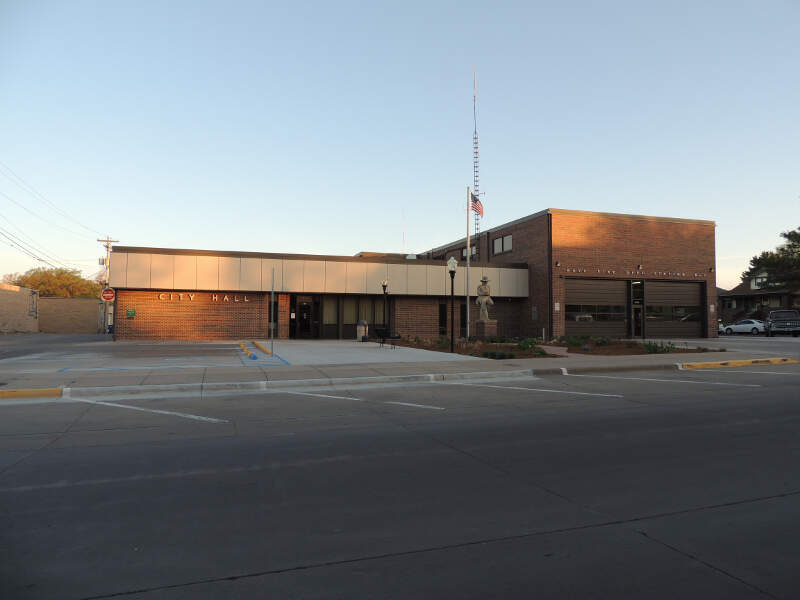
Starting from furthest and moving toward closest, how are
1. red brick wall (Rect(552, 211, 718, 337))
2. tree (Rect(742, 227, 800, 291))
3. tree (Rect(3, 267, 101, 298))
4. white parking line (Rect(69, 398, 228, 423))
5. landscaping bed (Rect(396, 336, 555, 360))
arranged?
tree (Rect(3, 267, 101, 298))
tree (Rect(742, 227, 800, 291))
red brick wall (Rect(552, 211, 718, 337))
landscaping bed (Rect(396, 336, 555, 360))
white parking line (Rect(69, 398, 228, 423))

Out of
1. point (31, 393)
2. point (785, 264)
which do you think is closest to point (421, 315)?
point (31, 393)

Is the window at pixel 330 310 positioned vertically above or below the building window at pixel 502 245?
below

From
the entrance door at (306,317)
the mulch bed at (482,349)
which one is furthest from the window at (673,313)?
the entrance door at (306,317)

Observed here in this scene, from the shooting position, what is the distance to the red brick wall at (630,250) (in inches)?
1375

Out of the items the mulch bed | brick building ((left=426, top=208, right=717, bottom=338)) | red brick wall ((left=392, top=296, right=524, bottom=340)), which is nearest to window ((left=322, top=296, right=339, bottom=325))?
red brick wall ((left=392, top=296, right=524, bottom=340))

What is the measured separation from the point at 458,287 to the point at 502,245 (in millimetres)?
8089

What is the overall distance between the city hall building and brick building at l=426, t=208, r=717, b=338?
0.25 ft

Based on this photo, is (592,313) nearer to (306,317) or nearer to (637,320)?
(637,320)

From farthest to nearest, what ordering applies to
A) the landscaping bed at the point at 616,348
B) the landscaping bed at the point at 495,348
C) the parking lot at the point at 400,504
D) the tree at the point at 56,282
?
the tree at the point at 56,282, the landscaping bed at the point at 616,348, the landscaping bed at the point at 495,348, the parking lot at the point at 400,504

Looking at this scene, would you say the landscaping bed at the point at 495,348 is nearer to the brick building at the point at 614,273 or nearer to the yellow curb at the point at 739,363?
the yellow curb at the point at 739,363

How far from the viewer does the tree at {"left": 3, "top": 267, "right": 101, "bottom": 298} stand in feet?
252

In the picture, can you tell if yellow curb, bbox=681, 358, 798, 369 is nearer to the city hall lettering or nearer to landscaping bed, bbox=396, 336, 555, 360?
landscaping bed, bbox=396, 336, 555, 360

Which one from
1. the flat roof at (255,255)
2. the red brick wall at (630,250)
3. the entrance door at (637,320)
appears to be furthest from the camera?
the entrance door at (637,320)

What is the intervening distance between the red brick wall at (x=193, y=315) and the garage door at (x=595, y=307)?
766 inches
